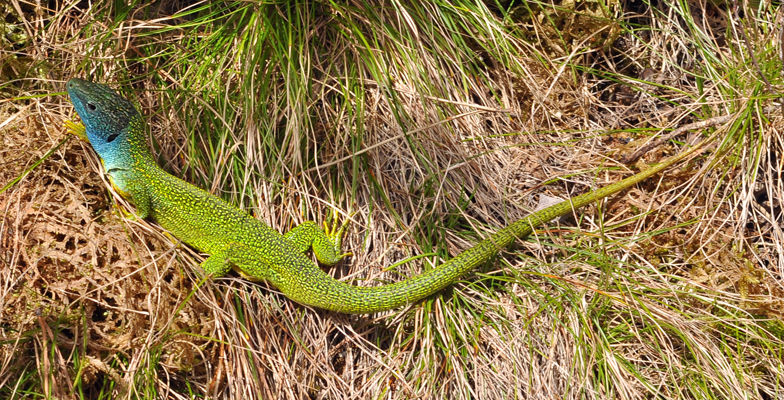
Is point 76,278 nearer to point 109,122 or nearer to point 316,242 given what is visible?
point 109,122

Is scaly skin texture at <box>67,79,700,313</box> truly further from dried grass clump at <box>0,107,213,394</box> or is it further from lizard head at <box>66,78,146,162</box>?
dried grass clump at <box>0,107,213,394</box>

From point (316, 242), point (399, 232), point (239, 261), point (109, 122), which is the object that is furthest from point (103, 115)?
point (399, 232)

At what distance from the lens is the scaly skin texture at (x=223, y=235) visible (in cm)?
327

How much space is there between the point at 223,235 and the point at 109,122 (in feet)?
3.05

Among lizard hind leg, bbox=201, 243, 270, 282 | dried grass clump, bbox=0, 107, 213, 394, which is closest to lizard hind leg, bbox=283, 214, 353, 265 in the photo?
lizard hind leg, bbox=201, 243, 270, 282

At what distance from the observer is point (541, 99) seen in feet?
12.8

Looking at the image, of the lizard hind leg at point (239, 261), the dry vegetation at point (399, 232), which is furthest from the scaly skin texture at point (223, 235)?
the dry vegetation at point (399, 232)

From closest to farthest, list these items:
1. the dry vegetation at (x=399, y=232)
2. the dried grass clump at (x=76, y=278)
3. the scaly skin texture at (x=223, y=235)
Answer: the dried grass clump at (x=76, y=278)
the dry vegetation at (x=399, y=232)
the scaly skin texture at (x=223, y=235)

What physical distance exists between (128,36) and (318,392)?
249 cm

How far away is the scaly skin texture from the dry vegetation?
0.13 meters

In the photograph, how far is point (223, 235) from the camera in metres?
3.34

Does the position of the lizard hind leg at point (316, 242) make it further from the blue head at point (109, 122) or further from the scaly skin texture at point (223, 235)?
the blue head at point (109, 122)

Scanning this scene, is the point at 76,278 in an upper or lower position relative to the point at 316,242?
upper

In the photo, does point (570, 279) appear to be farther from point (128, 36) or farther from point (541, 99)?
point (128, 36)
